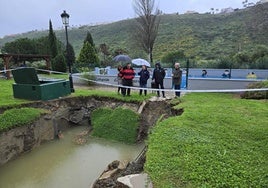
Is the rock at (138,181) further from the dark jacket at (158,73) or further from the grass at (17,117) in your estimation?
the dark jacket at (158,73)

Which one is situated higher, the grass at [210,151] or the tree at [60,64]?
the tree at [60,64]

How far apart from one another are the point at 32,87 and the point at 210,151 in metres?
7.47

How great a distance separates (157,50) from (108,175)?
33731 mm

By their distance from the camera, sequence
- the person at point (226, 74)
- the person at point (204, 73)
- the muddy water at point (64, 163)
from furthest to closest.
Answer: the person at point (204, 73)
the person at point (226, 74)
the muddy water at point (64, 163)

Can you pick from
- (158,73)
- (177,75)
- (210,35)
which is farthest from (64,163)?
(210,35)

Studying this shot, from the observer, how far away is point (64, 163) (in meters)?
6.89

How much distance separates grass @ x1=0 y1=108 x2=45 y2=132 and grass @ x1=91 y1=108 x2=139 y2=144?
7.26 ft

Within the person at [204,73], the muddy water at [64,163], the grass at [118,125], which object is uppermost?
the person at [204,73]

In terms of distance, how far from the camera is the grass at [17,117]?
7094 mm

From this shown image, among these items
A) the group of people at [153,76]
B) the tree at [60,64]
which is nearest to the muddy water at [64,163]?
the group of people at [153,76]

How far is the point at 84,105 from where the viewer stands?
10.3m

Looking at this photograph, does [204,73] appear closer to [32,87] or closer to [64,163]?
[32,87]

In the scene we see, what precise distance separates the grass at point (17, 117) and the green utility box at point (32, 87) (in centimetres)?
125

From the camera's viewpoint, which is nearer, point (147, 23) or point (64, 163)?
point (64, 163)
